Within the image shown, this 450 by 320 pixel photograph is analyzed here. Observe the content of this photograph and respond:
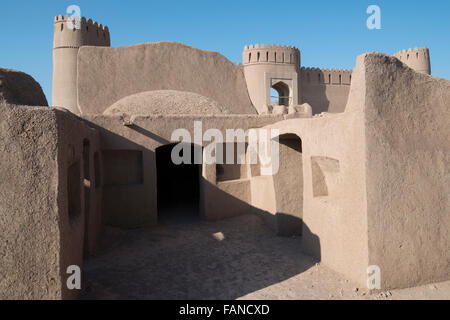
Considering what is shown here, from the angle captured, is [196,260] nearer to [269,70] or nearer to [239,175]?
[239,175]

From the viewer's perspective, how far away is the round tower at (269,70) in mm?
18094

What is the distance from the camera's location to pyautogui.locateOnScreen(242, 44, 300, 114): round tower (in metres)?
18.1

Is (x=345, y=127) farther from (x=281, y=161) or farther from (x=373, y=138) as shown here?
(x=281, y=161)

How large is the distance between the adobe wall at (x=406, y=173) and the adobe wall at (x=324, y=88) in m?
15.4

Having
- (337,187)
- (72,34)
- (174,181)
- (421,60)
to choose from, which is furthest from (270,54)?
(337,187)

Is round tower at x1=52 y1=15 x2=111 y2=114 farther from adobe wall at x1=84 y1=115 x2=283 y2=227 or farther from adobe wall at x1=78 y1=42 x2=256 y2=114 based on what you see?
adobe wall at x1=84 y1=115 x2=283 y2=227

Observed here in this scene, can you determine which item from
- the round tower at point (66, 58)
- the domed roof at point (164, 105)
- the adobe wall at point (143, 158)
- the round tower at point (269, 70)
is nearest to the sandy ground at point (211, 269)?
the adobe wall at point (143, 158)

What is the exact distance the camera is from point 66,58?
1555cm

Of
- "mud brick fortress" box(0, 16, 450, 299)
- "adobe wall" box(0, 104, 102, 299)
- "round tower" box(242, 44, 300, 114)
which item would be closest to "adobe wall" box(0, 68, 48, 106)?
"mud brick fortress" box(0, 16, 450, 299)

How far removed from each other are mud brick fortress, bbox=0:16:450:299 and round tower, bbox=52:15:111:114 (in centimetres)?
450

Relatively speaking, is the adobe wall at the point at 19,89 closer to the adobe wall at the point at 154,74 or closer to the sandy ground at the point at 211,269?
the sandy ground at the point at 211,269

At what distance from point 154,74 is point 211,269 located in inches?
346

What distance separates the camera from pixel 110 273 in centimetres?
581
